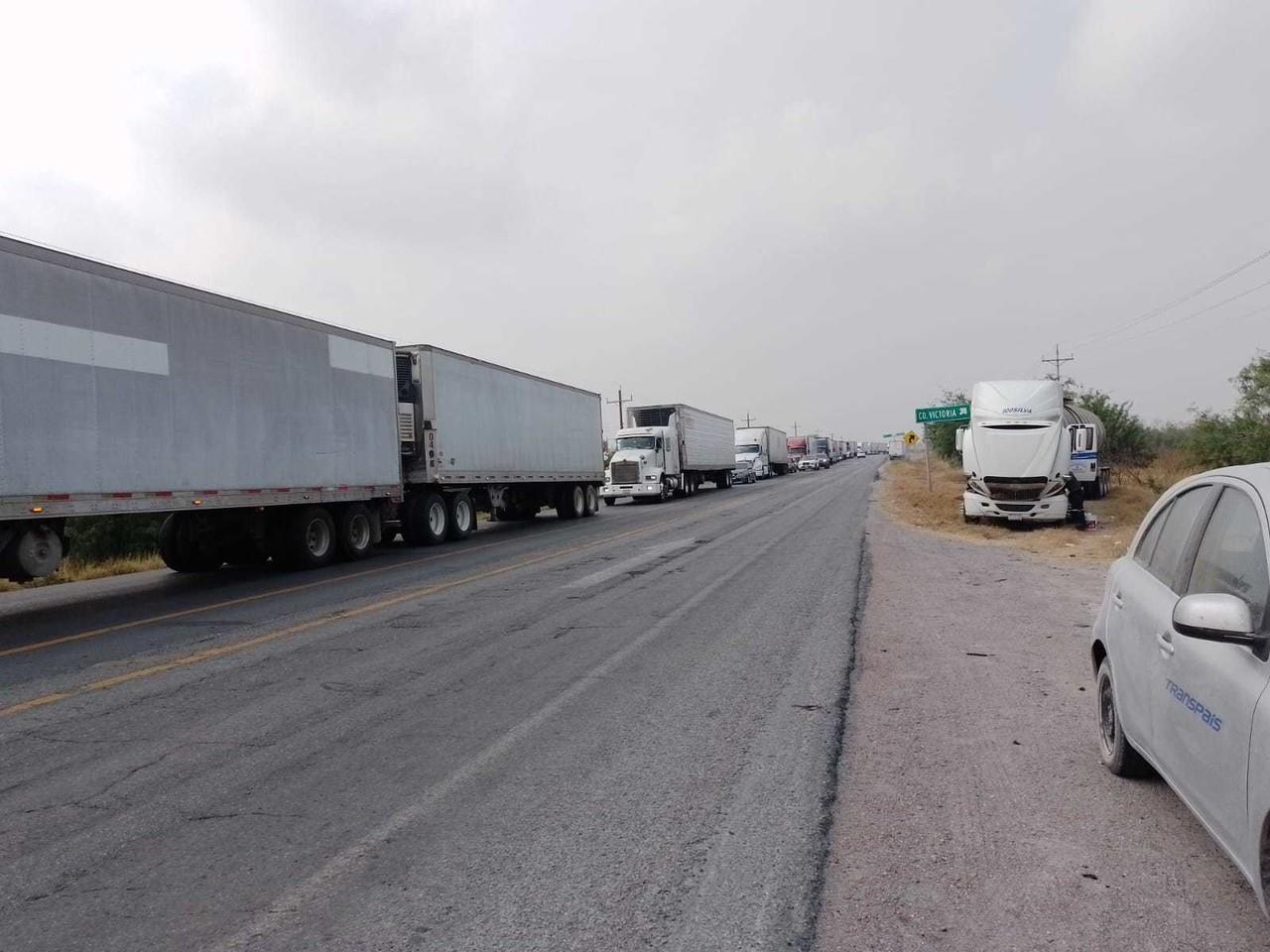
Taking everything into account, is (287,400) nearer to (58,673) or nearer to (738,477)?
(58,673)

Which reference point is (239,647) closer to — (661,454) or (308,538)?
(308,538)

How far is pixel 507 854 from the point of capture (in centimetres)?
392

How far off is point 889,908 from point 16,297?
10.9m

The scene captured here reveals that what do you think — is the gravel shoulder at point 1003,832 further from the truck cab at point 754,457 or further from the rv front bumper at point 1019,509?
the truck cab at point 754,457

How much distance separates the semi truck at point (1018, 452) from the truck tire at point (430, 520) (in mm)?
12029

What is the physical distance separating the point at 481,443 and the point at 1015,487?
12233 mm

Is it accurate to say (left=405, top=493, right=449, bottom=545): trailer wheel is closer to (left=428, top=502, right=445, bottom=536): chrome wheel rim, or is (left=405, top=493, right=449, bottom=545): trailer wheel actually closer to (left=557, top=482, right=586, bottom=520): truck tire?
(left=428, top=502, right=445, bottom=536): chrome wheel rim

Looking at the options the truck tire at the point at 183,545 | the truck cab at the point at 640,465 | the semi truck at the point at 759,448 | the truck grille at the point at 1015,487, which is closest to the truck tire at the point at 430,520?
the truck tire at the point at 183,545

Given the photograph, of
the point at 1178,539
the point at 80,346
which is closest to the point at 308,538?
the point at 80,346

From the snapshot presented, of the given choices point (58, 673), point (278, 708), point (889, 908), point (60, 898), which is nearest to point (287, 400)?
point (58, 673)

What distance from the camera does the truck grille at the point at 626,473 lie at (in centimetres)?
3947

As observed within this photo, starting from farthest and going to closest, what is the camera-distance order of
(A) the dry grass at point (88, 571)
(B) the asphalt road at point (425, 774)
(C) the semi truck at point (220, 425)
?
(A) the dry grass at point (88, 571) < (C) the semi truck at point (220, 425) < (B) the asphalt road at point (425, 774)

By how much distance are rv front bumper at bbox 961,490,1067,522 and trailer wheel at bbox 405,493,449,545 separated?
12062mm

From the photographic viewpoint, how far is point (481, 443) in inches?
881
